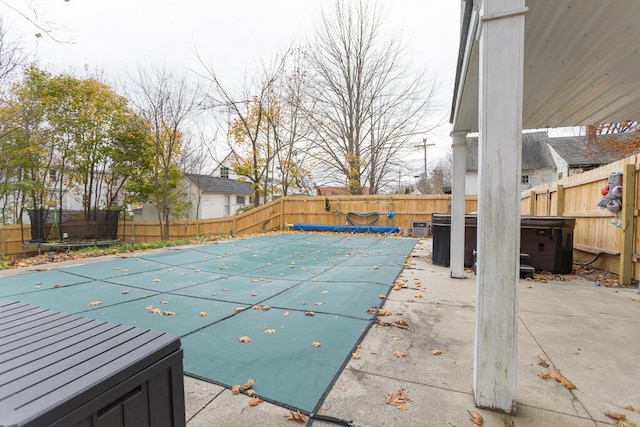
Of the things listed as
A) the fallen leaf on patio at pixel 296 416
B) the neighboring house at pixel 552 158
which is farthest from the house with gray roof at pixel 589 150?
the fallen leaf on patio at pixel 296 416

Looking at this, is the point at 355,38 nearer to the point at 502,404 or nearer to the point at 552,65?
the point at 552,65

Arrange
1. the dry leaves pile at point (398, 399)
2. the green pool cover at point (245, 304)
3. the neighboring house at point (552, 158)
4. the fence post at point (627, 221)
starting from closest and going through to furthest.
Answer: the dry leaves pile at point (398, 399)
the green pool cover at point (245, 304)
the fence post at point (627, 221)
the neighboring house at point (552, 158)

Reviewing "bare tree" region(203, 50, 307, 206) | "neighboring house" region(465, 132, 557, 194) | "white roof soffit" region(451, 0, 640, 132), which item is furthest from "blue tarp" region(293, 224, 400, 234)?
"neighboring house" region(465, 132, 557, 194)

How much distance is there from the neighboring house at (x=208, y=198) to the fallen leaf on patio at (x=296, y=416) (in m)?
17.9

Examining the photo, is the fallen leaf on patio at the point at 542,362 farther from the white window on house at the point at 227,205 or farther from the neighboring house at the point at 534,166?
the white window on house at the point at 227,205

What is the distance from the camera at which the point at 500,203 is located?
161 centimetres

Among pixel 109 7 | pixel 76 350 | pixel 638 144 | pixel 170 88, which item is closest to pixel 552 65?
pixel 76 350

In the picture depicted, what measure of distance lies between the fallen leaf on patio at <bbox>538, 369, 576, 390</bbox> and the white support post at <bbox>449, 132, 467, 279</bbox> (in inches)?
107

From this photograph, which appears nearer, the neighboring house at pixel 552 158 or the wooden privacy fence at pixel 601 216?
the wooden privacy fence at pixel 601 216

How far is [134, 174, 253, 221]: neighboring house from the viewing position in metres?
19.0

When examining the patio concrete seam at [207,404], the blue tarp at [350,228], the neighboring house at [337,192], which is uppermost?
the neighboring house at [337,192]

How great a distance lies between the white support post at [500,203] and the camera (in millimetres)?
1582

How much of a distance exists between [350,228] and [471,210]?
480 cm

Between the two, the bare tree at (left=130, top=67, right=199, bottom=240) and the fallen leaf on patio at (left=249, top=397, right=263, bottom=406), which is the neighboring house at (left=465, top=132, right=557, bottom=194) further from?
the fallen leaf on patio at (left=249, top=397, right=263, bottom=406)
